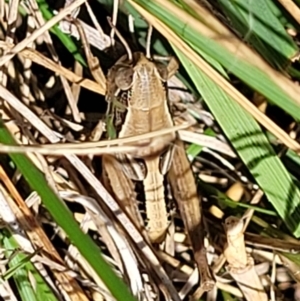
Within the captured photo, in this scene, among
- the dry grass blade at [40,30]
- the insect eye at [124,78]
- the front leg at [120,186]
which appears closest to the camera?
the dry grass blade at [40,30]

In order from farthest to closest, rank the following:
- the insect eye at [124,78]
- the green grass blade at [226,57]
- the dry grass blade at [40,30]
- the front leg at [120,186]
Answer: the front leg at [120,186] < the insect eye at [124,78] < the dry grass blade at [40,30] < the green grass blade at [226,57]

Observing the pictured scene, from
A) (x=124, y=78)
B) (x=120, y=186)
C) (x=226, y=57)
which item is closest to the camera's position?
(x=226, y=57)

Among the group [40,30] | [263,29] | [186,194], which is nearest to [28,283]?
[186,194]

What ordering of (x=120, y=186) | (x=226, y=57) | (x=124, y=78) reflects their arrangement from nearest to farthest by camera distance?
(x=226, y=57) → (x=124, y=78) → (x=120, y=186)

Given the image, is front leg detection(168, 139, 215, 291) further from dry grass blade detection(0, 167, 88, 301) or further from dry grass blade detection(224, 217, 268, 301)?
dry grass blade detection(0, 167, 88, 301)

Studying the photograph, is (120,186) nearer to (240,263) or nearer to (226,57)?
(240,263)

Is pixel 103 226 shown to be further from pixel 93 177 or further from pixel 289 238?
pixel 289 238

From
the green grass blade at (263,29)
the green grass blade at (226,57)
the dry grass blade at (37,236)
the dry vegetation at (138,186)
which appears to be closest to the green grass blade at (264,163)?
the dry vegetation at (138,186)

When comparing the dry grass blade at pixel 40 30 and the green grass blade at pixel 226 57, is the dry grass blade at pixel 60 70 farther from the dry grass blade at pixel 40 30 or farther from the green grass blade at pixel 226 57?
the green grass blade at pixel 226 57

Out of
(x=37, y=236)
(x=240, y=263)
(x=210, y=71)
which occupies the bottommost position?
(x=240, y=263)
